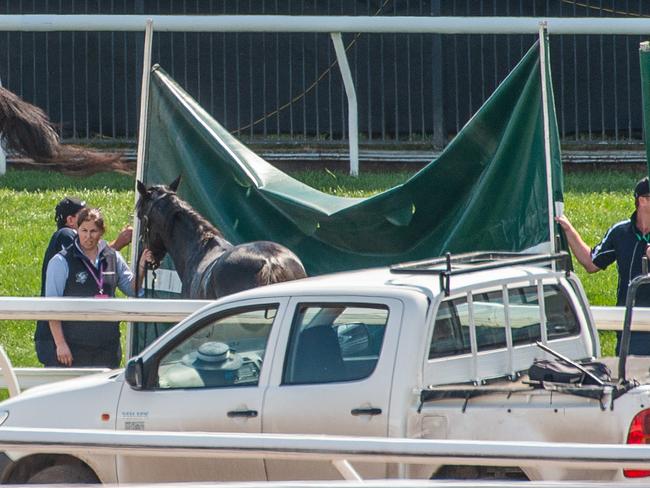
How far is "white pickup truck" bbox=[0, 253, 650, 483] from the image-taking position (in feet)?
18.0

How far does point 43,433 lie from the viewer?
4.20m

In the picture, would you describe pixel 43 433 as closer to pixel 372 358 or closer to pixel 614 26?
pixel 372 358

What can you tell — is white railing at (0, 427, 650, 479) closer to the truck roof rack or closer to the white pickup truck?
the white pickup truck

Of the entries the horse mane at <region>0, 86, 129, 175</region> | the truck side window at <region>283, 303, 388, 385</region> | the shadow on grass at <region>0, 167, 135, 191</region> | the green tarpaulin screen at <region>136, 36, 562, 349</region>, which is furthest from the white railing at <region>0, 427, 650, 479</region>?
the shadow on grass at <region>0, 167, 135, 191</region>

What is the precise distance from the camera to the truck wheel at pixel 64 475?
6.22 m

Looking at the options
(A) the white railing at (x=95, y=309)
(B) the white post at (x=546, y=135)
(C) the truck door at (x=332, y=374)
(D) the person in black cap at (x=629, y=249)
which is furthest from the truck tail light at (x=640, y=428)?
(A) the white railing at (x=95, y=309)

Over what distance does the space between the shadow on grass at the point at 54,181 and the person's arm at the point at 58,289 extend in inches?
249

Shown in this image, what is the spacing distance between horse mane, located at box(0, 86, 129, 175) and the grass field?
1195 mm

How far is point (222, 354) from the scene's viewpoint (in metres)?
6.18

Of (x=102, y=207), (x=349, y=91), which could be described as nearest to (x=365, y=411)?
(x=349, y=91)

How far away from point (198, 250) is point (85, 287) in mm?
904

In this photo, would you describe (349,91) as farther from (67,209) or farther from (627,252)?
(627,252)

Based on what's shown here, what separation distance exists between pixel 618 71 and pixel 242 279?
9708 millimetres

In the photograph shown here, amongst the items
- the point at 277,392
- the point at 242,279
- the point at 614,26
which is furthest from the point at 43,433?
the point at 614,26
